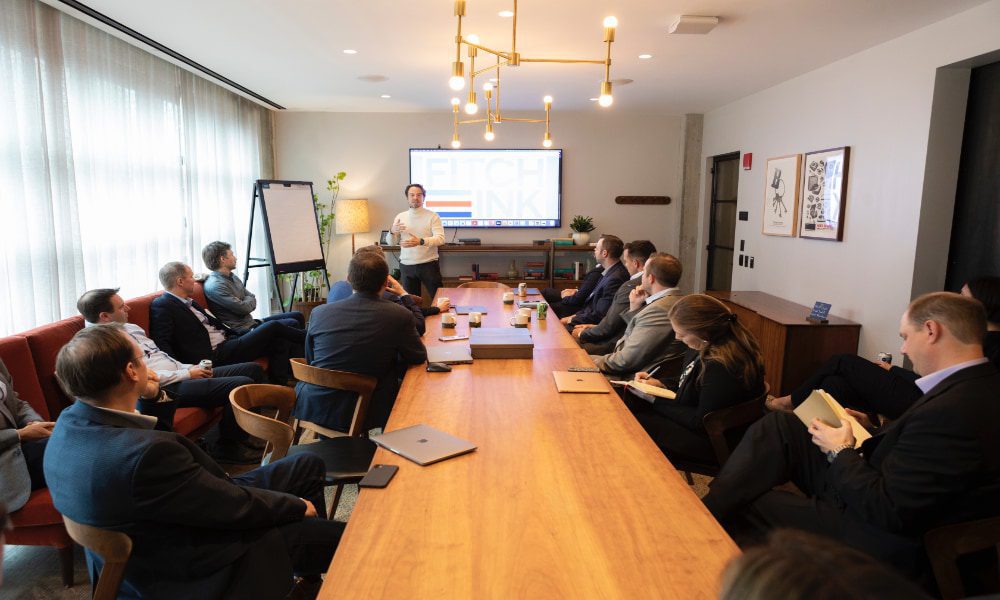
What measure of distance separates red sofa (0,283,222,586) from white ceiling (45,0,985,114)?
202 cm

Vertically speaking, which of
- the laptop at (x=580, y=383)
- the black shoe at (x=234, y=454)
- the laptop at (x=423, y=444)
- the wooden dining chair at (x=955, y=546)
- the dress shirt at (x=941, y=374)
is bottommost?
the black shoe at (x=234, y=454)

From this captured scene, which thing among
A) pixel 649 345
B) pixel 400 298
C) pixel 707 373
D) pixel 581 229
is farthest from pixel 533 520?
pixel 581 229

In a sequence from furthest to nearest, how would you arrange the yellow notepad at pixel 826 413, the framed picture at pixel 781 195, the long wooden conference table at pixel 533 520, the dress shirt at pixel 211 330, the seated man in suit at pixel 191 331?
the framed picture at pixel 781 195 < the dress shirt at pixel 211 330 < the seated man in suit at pixel 191 331 < the yellow notepad at pixel 826 413 < the long wooden conference table at pixel 533 520

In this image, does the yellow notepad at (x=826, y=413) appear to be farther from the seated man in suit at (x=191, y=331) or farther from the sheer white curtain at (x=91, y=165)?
the sheer white curtain at (x=91, y=165)

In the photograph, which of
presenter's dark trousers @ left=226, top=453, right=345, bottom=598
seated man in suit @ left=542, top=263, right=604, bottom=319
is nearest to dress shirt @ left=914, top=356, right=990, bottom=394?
presenter's dark trousers @ left=226, top=453, right=345, bottom=598

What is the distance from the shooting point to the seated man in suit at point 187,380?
10.4 feet

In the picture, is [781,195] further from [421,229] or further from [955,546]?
[955,546]

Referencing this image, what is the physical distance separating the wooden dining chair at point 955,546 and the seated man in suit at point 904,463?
3 cm

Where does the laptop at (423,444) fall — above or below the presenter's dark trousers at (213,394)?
above

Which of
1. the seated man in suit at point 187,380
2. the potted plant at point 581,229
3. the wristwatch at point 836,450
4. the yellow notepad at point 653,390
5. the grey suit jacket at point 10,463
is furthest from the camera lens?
the potted plant at point 581,229

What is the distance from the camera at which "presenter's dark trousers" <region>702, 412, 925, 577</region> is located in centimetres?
204

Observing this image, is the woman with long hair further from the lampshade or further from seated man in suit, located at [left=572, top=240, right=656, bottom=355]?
the lampshade

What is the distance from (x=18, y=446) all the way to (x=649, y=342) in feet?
9.48

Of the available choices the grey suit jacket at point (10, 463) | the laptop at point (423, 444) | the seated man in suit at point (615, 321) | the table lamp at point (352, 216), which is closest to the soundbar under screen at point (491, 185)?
the table lamp at point (352, 216)
